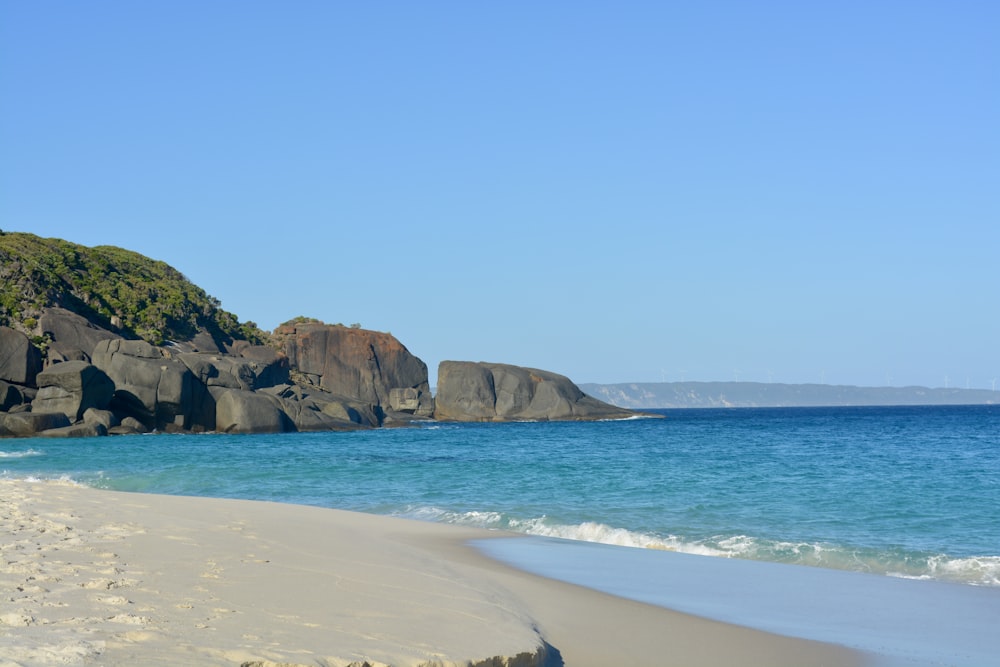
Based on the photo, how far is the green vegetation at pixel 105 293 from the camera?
62.2 m

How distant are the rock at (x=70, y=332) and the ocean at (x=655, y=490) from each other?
47.3ft

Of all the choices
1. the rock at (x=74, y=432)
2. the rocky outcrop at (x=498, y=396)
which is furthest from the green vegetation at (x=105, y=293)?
the rocky outcrop at (x=498, y=396)

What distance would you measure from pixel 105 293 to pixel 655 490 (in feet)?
201

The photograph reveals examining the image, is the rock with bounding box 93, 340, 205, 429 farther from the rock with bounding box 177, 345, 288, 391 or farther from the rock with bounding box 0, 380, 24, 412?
the rock with bounding box 0, 380, 24, 412

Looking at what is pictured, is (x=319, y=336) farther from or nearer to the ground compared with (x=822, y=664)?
farther from the ground

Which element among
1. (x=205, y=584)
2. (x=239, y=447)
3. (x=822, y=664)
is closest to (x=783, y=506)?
(x=822, y=664)

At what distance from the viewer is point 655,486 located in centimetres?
2403

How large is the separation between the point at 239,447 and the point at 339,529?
95.1 ft

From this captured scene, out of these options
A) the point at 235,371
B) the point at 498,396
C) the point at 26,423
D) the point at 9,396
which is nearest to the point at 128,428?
the point at 26,423

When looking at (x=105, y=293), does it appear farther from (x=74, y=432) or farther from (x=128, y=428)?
A: (x=74, y=432)

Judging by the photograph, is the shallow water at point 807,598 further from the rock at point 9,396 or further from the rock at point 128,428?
the rock at point 9,396

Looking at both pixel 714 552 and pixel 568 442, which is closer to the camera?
pixel 714 552

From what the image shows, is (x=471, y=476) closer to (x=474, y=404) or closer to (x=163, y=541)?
(x=163, y=541)

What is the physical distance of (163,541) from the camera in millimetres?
10711
